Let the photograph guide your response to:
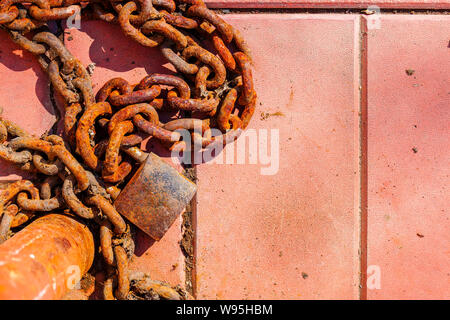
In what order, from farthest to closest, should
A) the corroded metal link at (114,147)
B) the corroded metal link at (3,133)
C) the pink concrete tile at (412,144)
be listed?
1. the pink concrete tile at (412,144)
2. the corroded metal link at (3,133)
3. the corroded metal link at (114,147)

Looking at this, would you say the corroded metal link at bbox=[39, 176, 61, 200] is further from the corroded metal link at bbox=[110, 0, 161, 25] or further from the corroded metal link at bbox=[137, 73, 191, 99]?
the corroded metal link at bbox=[110, 0, 161, 25]

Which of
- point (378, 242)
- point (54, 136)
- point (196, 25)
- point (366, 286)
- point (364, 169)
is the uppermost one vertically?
point (196, 25)

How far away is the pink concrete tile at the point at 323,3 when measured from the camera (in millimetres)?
1289

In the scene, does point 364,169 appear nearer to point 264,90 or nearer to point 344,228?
point 344,228

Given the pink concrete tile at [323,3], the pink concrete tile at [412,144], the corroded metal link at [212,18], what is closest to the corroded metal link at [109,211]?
the corroded metal link at [212,18]

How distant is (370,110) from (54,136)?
3.72ft

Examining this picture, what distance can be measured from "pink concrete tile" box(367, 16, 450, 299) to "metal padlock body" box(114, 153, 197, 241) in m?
0.71

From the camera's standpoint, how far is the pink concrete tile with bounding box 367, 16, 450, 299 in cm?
131

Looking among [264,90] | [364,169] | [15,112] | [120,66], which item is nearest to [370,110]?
[364,169]

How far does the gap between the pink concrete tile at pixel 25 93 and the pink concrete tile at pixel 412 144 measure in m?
1.19

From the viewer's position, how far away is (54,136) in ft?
3.99

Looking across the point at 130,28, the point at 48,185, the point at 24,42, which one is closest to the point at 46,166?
the point at 48,185

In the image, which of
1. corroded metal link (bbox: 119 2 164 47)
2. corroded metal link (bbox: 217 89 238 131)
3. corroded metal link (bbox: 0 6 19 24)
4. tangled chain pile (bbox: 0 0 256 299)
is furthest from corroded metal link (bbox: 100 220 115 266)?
corroded metal link (bbox: 0 6 19 24)

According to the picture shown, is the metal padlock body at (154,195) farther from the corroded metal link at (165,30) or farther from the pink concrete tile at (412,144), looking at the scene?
the pink concrete tile at (412,144)
